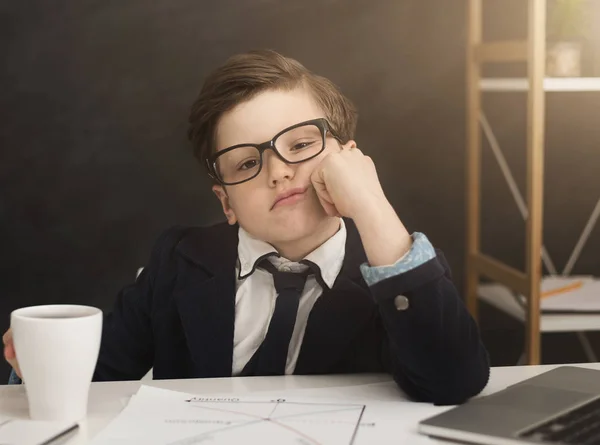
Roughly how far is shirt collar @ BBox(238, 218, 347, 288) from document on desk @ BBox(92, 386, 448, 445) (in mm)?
297

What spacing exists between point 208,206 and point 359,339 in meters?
1.01

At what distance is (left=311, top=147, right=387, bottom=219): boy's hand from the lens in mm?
1056

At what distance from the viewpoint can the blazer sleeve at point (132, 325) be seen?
1303mm

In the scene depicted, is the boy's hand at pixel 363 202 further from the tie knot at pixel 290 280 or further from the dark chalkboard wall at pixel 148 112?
the dark chalkboard wall at pixel 148 112

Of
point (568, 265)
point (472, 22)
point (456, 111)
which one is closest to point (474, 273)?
point (568, 265)

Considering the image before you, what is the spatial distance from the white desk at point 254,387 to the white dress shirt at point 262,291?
19cm

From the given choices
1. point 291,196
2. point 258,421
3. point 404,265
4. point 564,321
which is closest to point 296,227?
point 291,196

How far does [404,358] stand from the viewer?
0.98 meters

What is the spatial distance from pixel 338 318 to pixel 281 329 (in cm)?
8

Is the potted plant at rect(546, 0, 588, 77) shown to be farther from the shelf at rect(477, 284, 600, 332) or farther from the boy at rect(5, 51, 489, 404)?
the boy at rect(5, 51, 489, 404)

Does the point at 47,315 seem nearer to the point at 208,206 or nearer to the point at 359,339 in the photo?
→ the point at 359,339

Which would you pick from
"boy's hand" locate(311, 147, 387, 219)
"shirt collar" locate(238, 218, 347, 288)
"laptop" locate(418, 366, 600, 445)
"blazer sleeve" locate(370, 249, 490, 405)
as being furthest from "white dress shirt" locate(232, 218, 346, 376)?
"laptop" locate(418, 366, 600, 445)

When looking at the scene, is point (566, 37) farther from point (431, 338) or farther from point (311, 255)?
point (431, 338)

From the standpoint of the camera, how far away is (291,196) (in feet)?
3.82
